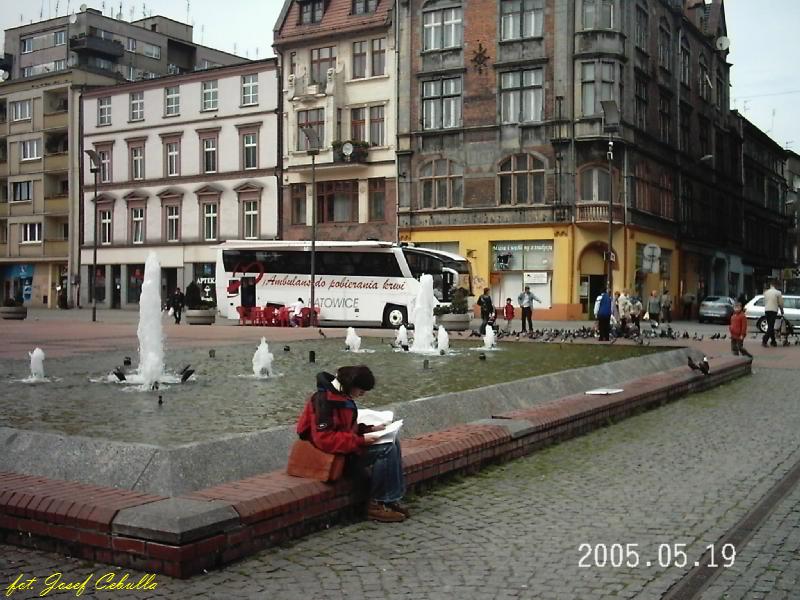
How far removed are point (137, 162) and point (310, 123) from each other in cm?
1414

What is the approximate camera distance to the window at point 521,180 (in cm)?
4669

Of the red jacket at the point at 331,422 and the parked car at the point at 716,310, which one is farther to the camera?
the parked car at the point at 716,310

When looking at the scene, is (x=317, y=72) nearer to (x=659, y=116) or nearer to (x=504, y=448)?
(x=659, y=116)

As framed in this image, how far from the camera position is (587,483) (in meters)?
8.45

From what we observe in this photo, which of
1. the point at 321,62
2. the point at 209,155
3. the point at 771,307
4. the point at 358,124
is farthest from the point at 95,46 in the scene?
the point at 771,307

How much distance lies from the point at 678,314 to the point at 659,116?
444 inches

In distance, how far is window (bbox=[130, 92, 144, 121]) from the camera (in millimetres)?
60625

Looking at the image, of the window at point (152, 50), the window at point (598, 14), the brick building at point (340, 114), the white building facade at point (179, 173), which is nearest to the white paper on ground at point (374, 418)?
the window at point (598, 14)

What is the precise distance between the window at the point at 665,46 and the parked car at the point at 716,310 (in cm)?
1353

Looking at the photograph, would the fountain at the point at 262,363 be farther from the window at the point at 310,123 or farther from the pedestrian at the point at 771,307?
the window at the point at 310,123

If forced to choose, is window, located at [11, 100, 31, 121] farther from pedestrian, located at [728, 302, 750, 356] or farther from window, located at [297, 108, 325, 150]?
pedestrian, located at [728, 302, 750, 356]

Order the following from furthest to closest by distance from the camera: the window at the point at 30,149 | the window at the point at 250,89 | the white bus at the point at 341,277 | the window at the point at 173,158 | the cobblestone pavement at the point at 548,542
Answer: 1. the window at the point at 30,149
2. the window at the point at 173,158
3. the window at the point at 250,89
4. the white bus at the point at 341,277
5. the cobblestone pavement at the point at 548,542

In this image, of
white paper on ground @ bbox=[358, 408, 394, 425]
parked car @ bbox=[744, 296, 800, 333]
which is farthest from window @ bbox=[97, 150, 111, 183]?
white paper on ground @ bbox=[358, 408, 394, 425]

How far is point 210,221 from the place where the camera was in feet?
189
